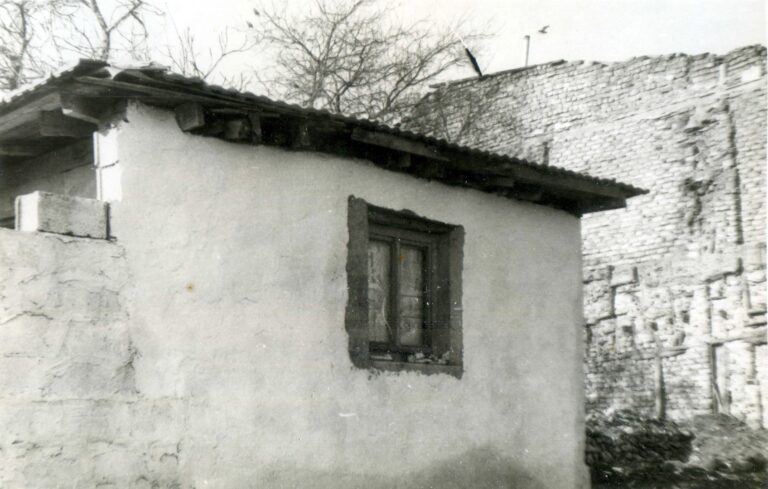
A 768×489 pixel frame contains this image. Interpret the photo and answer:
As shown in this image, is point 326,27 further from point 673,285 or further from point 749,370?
point 749,370

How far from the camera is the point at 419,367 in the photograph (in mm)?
7555

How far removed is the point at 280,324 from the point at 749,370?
26.8 feet

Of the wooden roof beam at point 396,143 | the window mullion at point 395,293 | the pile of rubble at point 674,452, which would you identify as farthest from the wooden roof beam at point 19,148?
the pile of rubble at point 674,452

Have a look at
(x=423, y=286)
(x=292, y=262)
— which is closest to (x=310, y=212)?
(x=292, y=262)

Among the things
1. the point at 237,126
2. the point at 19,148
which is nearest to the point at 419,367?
the point at 237,126

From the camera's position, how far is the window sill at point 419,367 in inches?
286

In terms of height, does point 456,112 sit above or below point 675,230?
above

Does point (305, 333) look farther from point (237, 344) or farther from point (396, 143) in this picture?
point (396, 143)

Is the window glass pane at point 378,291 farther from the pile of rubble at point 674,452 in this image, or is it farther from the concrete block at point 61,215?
the pile of rubble at point 674,452

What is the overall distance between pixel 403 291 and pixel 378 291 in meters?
0.30

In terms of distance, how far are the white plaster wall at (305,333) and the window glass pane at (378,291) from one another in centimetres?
37

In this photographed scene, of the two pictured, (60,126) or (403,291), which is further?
(403,291)

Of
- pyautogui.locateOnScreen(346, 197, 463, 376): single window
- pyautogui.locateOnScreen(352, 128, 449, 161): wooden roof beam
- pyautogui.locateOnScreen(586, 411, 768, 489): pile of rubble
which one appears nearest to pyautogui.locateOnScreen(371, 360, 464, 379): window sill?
pyautogui.locateOnScreen(346, 197, 463, 376): single window

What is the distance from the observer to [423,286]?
7.96 metres
